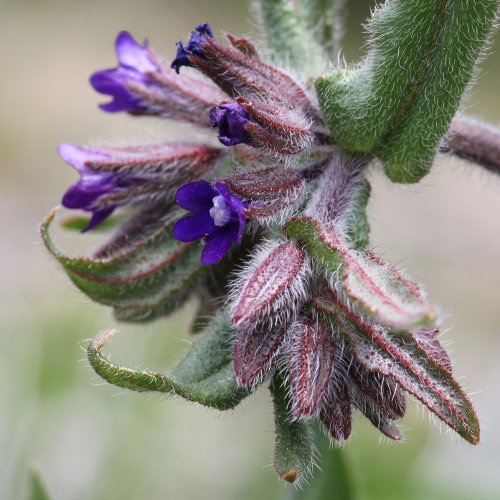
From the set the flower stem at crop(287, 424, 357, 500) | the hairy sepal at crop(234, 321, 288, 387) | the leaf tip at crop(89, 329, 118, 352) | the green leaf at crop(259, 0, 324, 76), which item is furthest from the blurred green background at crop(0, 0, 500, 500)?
the green leaf at crop(259, 0, 324, 76)

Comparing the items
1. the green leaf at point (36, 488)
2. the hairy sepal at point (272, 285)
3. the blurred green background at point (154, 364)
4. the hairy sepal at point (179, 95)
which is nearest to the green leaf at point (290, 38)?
the hairy sepal at point (179, 95)

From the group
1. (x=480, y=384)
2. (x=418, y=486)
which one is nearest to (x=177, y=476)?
(x=418, y=486)

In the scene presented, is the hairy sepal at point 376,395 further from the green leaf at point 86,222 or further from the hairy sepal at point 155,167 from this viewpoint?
the green leaf at point 86,222

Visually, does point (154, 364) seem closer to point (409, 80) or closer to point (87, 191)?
point (87, 191)

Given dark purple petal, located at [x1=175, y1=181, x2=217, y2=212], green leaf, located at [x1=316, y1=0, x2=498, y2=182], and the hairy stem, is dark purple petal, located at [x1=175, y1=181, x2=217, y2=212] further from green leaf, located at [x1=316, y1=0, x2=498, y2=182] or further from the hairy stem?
the hairy stem

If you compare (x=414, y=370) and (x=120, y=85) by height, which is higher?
(x=120, y=85)

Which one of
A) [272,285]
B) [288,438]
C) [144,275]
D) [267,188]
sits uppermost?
[267,188]

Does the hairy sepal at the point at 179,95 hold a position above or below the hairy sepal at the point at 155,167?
above

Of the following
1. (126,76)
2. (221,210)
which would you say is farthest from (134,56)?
(221,210)
